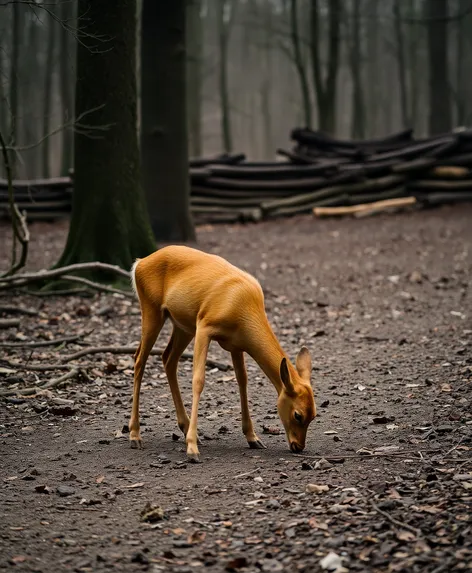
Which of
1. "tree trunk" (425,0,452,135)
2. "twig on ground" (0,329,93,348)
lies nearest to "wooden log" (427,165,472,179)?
"tree trunk" (425,0,452,135)

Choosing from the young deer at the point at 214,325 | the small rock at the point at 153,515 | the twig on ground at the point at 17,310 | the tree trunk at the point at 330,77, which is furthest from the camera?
the tree trunk at the point at 330,77

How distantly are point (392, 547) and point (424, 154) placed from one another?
53.4 feet

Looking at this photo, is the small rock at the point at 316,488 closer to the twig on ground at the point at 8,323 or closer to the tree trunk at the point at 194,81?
the twig on ground at the point at 8,323

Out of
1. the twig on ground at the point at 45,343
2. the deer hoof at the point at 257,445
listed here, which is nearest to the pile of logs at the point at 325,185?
the twig on ground at the point at 45,343

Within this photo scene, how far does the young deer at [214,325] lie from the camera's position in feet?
17.9

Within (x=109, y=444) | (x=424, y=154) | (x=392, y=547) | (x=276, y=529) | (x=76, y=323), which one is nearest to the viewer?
(x=392, y=547)

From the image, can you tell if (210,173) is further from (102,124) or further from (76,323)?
(76,323)

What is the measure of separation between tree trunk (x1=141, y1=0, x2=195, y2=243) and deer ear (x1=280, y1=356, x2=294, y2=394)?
9269 mm

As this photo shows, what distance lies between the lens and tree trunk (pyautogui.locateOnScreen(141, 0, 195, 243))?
47.6ft

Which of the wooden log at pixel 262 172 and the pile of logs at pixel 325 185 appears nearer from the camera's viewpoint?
the pile of logs at pixel 325 185

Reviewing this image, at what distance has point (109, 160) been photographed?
1090 cm

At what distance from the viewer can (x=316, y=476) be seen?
5.06m

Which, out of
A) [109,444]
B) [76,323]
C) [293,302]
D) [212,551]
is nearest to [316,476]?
[212,551]

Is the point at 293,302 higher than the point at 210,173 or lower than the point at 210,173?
lower
